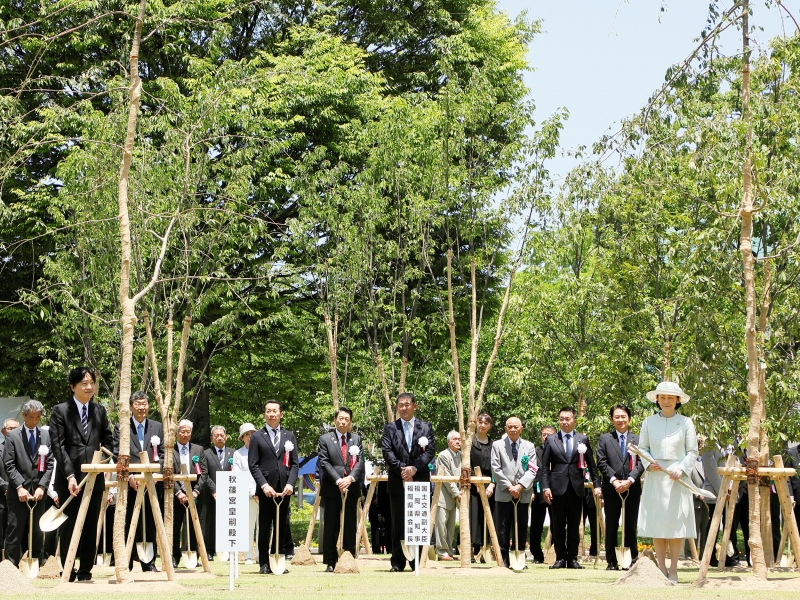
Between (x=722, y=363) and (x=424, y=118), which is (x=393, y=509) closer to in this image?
(x=722, y=363)

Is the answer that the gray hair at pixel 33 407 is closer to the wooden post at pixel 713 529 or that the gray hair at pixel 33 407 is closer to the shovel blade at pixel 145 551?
the shovel blade at pixel 145 551

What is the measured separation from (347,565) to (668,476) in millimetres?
3982

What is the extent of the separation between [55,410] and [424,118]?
10.1 metres

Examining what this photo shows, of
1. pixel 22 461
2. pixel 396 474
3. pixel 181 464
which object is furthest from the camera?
pixel 181 464

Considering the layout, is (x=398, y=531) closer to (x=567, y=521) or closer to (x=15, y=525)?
(x=567, y=521)

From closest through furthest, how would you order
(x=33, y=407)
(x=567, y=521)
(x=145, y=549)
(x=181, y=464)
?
(x=33, y=407), (x=145, y=549), (x=181, y=464), (x=567, y=521)

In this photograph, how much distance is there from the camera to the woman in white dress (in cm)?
1153

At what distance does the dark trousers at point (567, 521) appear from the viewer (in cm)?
1535

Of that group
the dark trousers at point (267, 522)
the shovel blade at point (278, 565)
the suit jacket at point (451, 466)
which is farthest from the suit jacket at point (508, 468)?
the shovel blade at point (278, 565)

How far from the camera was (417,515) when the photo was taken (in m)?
13.0

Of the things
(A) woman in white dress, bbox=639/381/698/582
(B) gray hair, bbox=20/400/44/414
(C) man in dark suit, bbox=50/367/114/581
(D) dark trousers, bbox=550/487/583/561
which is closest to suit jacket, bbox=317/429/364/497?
(D) dark trousers, bbox=550/487/583/561

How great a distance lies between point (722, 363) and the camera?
1486 cm

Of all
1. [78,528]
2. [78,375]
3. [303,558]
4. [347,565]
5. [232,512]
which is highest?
[78,375]

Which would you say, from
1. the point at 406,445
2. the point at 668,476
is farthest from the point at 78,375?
the point at 668,476
